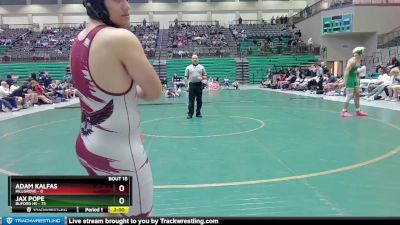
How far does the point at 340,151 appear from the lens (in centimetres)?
628

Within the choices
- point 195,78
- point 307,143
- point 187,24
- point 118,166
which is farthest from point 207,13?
point 118,166

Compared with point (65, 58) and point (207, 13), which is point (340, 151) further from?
point (207, 13)

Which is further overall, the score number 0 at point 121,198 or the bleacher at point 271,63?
the bleacher at point 271,63

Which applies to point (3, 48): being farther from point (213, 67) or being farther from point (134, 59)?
point (134, 59)

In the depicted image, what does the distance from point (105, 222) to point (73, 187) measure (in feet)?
0.73

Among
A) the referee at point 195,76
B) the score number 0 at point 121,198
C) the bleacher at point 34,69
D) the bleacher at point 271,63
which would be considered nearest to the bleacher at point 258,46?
the bleacher at point 271,63
